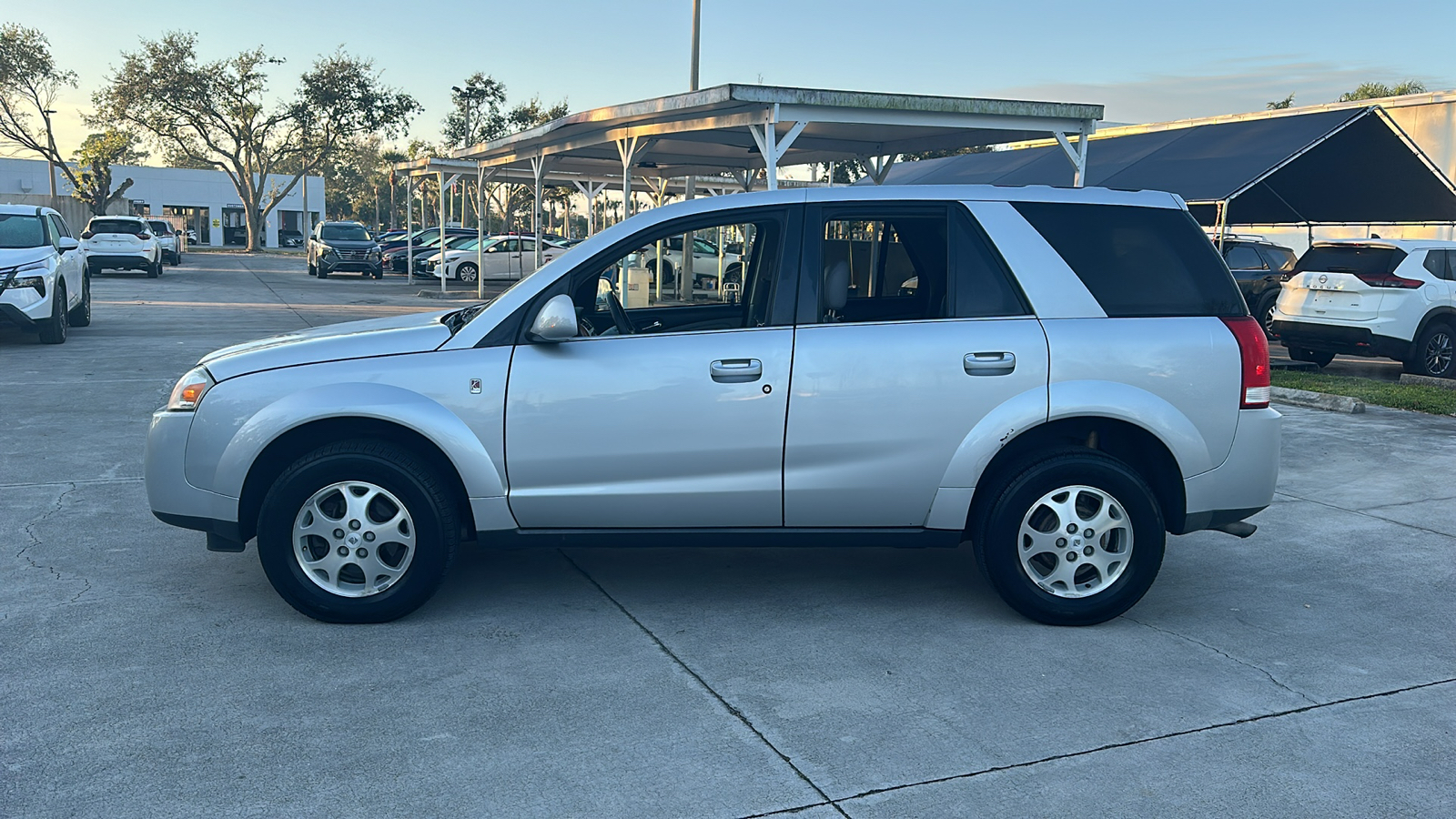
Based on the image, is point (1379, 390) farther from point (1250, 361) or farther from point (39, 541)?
point (39, 541)

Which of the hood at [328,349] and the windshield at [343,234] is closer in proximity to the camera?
the hood at [328,349]

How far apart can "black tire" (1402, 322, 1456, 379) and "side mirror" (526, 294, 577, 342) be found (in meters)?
12.4

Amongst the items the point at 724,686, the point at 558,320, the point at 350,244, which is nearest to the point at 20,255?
the point at 558,320

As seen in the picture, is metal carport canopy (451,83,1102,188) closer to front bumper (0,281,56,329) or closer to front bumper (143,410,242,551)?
front bumper (0,281,56,329)

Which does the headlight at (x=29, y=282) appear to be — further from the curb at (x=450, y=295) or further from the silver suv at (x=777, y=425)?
the curb at (x=450, y=295)

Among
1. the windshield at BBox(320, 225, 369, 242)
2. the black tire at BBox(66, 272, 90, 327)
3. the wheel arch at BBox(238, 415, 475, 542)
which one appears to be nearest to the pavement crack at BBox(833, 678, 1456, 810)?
the wheel arch at BBox(238, 415, 475, 542)

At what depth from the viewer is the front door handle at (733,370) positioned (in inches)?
182

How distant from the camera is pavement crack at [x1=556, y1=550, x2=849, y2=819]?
338 cm

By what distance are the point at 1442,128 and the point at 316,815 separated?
24.7 metres

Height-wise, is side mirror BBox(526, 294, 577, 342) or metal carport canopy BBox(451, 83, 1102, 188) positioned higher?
metal carport canopy BBox(451, 83, 1102, 188)

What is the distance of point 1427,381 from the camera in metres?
13.1

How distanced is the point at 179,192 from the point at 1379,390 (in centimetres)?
7723

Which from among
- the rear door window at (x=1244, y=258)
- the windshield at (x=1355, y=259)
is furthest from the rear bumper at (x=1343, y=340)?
the rear door window at (x=1244, y=258)

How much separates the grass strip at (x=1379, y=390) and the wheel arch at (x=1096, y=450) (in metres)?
7.70
